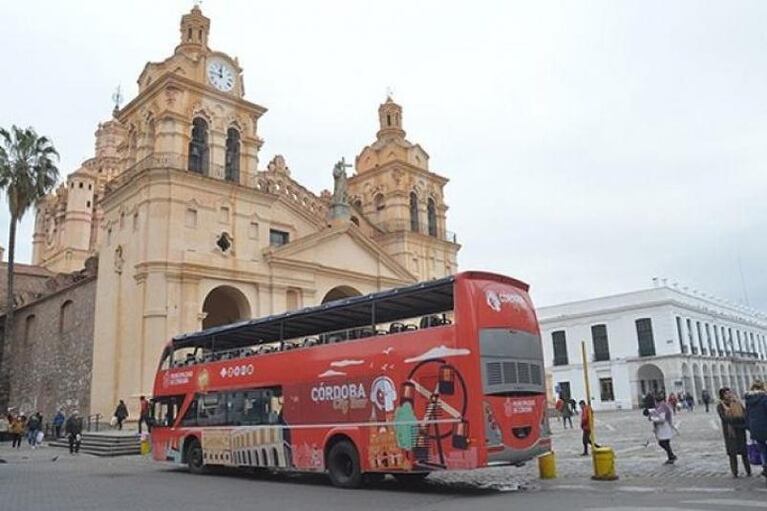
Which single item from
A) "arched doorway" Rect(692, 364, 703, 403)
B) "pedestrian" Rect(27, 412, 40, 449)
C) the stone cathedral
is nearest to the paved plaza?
"pedestrian" Rect(27, 412, 40, 449)

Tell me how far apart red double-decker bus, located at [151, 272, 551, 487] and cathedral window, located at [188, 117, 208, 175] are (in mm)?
17045

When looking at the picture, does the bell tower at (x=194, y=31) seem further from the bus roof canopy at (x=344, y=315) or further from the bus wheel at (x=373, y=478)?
the bus wheel at (x=373, y=478)

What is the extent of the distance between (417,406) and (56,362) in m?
30.1

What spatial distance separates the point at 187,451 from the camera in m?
17.9

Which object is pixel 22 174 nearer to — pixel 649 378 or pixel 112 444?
pixel 112 444

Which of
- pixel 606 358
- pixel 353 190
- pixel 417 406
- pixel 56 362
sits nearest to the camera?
pixel 417 406

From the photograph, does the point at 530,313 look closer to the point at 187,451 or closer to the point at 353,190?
the point at 187,451

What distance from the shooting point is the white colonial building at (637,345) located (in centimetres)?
5197

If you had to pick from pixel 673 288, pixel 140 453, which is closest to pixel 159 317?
pixel 140 453

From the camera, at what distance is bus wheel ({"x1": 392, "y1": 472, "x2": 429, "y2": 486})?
45.8ft

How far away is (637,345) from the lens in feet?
175

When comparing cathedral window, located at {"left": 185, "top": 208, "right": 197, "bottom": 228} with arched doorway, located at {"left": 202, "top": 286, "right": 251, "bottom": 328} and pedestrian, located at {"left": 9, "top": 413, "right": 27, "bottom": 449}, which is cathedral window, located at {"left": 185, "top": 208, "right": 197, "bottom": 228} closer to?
arched doorway, located at {"left": 202, "top": 286, "right": 251, "bottom": 328}

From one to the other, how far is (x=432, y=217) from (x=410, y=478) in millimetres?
32855

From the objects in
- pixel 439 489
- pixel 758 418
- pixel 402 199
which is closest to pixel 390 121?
pixel 402 199
